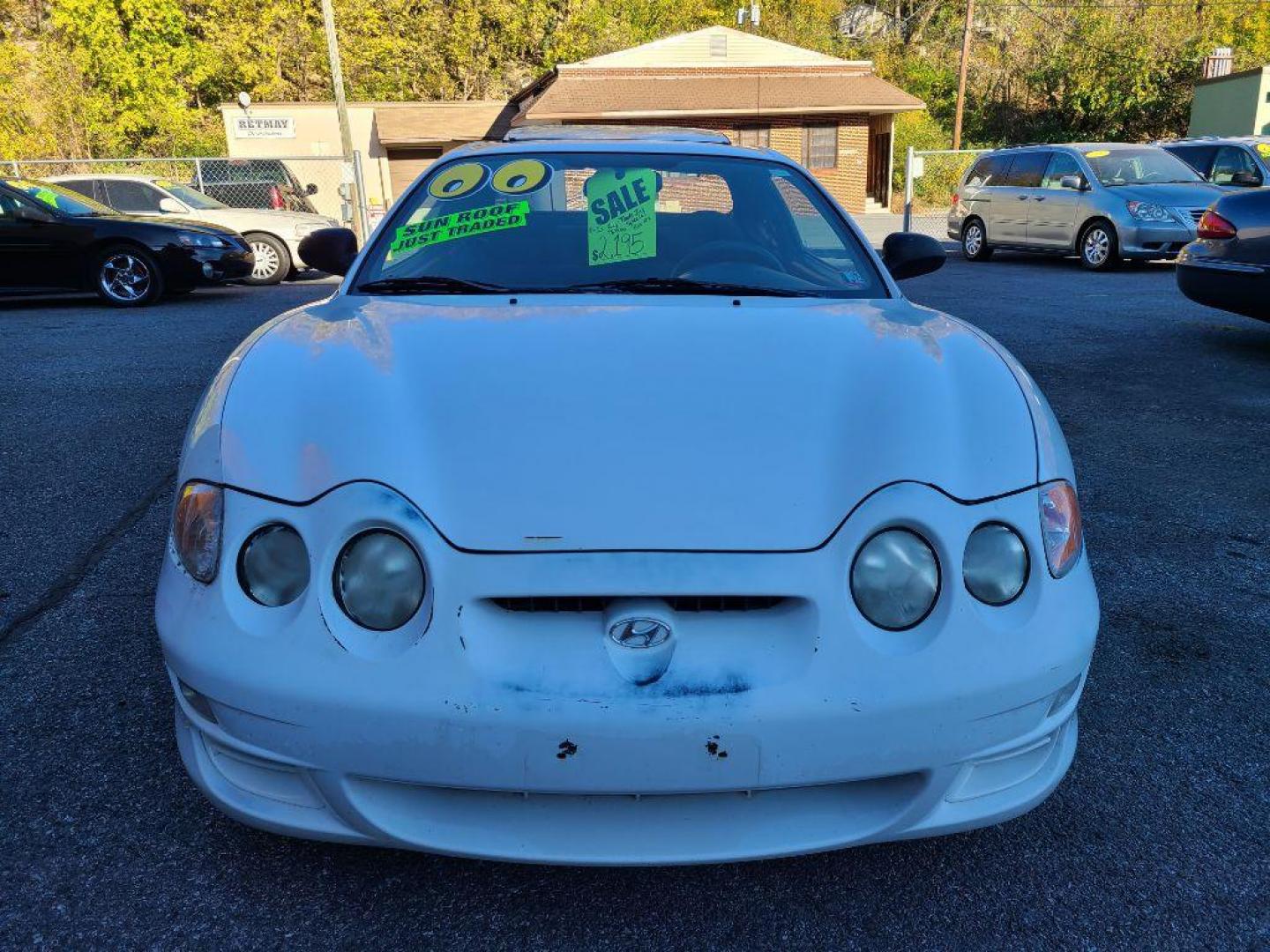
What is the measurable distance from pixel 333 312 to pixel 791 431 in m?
1.31

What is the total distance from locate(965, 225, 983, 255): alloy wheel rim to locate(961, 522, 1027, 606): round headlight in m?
13.3

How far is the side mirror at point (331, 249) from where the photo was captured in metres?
3.06

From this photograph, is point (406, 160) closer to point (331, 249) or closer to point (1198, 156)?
point (1198, 156)

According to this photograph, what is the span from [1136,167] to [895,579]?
13.0 metres

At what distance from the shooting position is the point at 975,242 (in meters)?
13.9

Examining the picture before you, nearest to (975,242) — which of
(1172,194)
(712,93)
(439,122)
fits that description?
(1172,194)

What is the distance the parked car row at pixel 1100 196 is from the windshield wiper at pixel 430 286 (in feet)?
32.8

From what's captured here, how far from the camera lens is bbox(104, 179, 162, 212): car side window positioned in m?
12.3

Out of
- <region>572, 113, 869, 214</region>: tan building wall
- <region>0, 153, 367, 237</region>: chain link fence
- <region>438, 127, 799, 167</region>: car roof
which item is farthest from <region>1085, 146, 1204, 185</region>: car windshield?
<region>572, 113, 869, 214</region>: tan building wall

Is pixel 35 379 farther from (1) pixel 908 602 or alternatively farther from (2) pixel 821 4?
(2) pixel 821 4

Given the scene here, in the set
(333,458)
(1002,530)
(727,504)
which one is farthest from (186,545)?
(1002,530)

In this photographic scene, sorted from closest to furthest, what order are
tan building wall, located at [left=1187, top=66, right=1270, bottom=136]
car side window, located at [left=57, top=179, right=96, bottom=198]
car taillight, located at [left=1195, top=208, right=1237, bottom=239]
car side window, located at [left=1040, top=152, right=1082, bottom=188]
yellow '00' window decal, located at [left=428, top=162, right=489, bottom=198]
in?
yellow '00' window decal, located at [left=428, top=162, right=489, bottom=198]
car taillight, located at [left=1195, top=208, right=1237, bottom=239]
car side window, located at [left=57, top=179, right=96, bottom=198]
car side window, located at [left=1040, top=152, right=1082, bottom=188]
tan building wall, located at [left=1187, top=66, right=1270, bottom=136]

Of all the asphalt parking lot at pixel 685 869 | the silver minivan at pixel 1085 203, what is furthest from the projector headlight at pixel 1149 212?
the asphalt parking lot at pixel 685 869

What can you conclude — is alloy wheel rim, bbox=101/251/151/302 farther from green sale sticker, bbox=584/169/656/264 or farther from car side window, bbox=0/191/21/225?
green sale sticker, bbox=584/169/656/264
